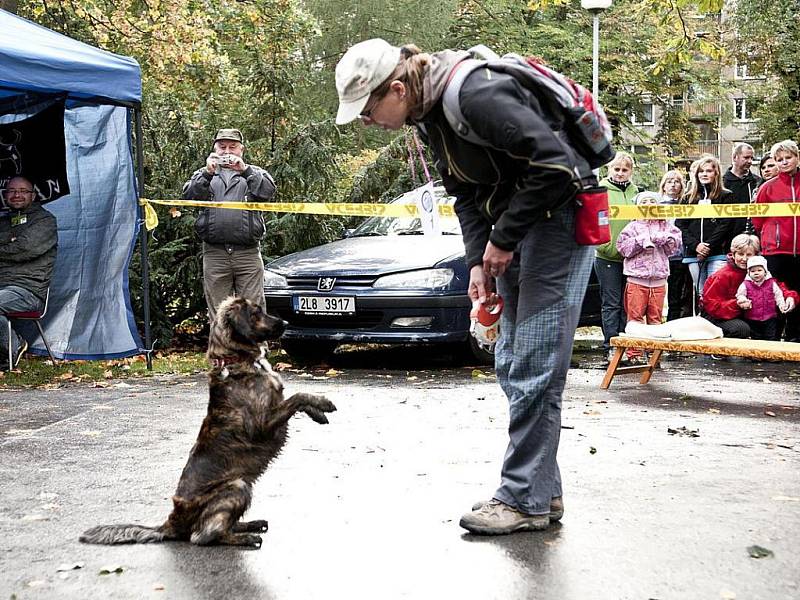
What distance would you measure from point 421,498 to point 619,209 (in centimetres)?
553

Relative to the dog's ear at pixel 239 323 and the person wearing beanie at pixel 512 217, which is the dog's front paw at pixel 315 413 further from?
the person wearing beanie at pixel 512 217

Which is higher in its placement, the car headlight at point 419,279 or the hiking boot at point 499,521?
the car headlight at point 419,279

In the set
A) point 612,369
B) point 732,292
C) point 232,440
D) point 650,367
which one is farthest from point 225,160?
point 232,440

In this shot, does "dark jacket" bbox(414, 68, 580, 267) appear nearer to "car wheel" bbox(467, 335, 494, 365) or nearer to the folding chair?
"car wheel" bbox(467, 335, 494, 365)

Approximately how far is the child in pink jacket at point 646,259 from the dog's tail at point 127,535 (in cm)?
709

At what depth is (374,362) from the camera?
10.8 m

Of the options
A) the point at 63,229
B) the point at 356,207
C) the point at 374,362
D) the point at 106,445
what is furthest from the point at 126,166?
the point at 106,445

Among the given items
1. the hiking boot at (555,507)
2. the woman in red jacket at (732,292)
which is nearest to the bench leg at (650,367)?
the woman in red jacket at (732,292)

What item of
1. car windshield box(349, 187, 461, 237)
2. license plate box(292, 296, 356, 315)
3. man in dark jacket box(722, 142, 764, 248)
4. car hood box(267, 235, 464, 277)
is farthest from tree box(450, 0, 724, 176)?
license plate box(292, 296, 356, 315)

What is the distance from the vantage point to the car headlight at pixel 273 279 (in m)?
10.2

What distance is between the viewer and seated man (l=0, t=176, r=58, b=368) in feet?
34.1

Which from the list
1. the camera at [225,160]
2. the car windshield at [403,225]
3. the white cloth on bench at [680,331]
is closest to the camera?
the white cloth on bench at [680,331]

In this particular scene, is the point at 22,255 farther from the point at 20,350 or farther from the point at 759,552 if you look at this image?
the point at 759,552

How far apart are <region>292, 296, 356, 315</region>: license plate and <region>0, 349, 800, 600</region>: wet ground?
130 cm
